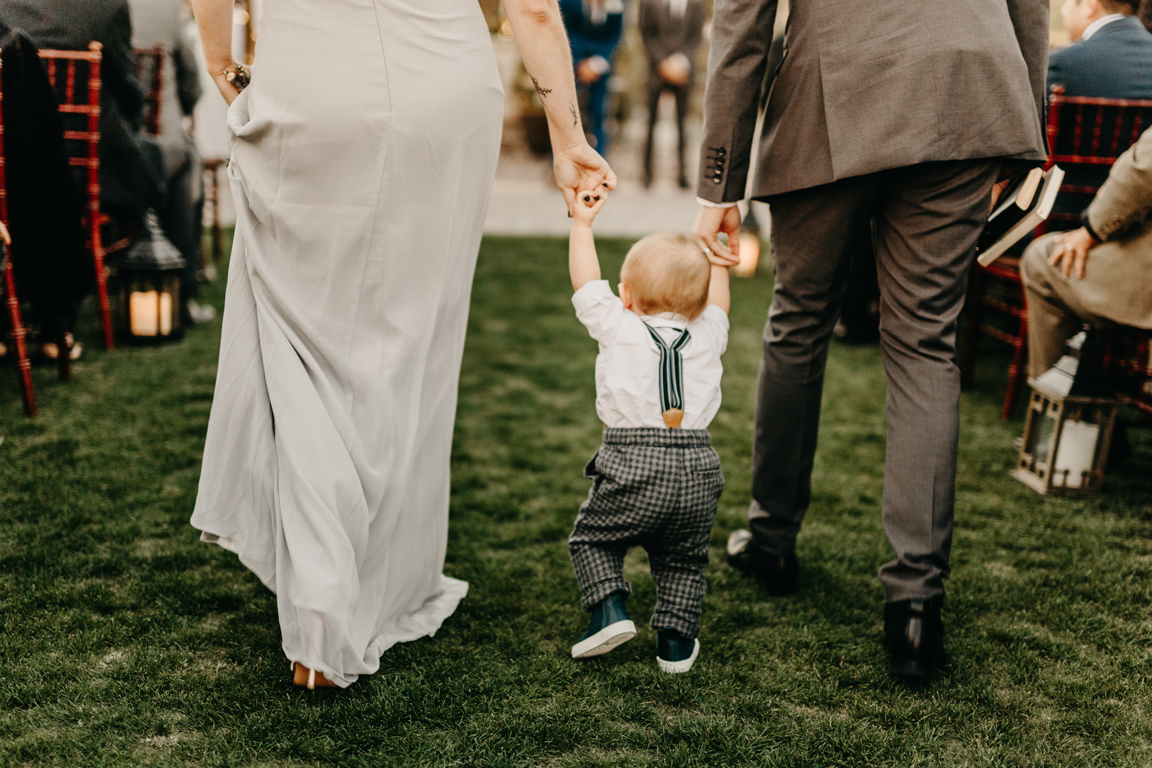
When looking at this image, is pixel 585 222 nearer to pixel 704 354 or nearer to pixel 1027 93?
Answer: pixel 704 354

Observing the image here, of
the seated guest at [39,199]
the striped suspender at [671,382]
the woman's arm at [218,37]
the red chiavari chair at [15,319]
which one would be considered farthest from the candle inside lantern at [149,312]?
the striped suspender at [671,382]

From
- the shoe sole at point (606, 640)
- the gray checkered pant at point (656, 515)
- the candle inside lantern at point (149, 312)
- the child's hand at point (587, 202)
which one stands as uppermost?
the child's hand at point (587, 202)

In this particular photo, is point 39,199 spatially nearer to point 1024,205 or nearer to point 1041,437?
point 1024,205

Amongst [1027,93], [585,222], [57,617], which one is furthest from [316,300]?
[1027,93]

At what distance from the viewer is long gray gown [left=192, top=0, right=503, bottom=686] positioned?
5.85 ft

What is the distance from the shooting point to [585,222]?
201cm

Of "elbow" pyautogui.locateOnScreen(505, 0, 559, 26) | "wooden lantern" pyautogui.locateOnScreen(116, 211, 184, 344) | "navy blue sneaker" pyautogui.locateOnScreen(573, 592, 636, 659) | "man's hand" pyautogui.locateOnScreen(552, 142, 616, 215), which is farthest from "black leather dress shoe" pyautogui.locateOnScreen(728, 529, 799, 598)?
"wooden lantern" pyautogui.locateOnScreen(116, 211, 184, 344)

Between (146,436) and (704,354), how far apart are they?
2.16 m

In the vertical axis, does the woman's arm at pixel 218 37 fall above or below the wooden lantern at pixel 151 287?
above

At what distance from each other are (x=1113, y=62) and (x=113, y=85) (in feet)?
12.6

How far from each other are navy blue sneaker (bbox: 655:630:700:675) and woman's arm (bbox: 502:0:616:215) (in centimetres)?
95

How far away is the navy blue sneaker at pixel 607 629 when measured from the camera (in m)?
1.95

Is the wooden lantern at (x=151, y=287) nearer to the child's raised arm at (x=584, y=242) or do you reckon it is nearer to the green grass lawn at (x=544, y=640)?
the green grass lawn at (x=544, y=640)

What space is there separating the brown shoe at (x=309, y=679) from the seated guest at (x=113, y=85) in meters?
2.87
